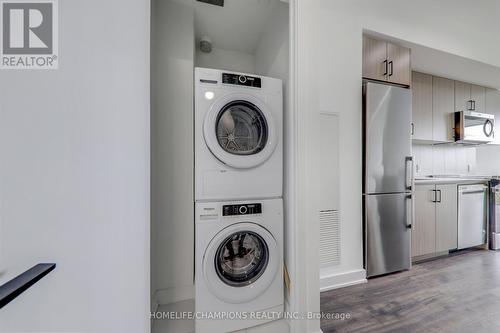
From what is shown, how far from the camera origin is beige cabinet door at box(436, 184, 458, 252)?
2395 millimetres

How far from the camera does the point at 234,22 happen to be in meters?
1.88

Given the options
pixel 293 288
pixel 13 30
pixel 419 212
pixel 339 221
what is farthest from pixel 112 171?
pixel 419 212

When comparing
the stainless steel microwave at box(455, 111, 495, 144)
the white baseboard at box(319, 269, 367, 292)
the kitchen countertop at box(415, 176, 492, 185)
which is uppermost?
the stainless steel microwave at box(455, 111, 495, 144)

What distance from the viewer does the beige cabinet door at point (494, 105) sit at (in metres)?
3.38

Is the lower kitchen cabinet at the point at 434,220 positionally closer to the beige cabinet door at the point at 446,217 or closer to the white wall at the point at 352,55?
the beige cabinet door at the point at 446,217

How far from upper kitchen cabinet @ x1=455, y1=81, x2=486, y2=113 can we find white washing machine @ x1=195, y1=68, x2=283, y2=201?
3.46 metres

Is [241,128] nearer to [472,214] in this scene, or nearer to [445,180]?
[445,180]

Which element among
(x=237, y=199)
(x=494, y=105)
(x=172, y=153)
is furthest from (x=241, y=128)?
(x=494, y=105)

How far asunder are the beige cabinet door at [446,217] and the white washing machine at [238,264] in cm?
231

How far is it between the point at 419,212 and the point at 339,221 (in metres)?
1.17

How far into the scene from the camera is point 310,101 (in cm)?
128

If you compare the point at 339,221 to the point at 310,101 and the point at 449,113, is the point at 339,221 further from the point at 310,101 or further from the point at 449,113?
the point at 449,113

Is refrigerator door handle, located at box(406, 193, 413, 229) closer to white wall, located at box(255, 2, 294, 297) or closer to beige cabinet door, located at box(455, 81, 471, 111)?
white wall, located at box(255, 2, 294, 297)

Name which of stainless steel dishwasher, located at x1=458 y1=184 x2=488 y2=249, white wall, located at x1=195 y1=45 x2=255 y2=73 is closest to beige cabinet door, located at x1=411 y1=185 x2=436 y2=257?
stainless steel dishwasher, located at x1=458 y1=184 x2=488 y2=249
